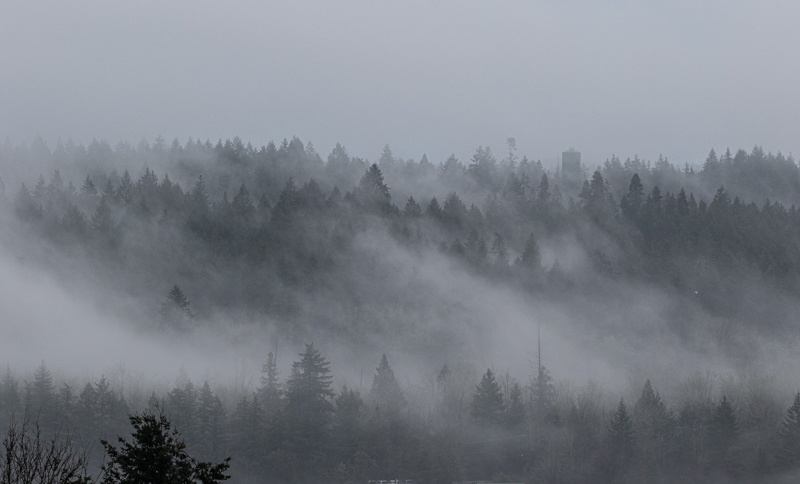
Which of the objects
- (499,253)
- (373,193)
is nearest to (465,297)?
(499,253)

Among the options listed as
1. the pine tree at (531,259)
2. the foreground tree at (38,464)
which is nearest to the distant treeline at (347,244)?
the pine tree at (531,259)

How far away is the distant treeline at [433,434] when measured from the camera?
101375mm

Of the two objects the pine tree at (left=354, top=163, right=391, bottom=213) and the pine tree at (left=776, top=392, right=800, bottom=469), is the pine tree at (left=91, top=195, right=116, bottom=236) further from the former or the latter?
the pine tree at (left=776, top=392, right=800, bottom=469)

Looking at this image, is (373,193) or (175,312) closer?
(175,312)

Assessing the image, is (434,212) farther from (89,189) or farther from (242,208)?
(89,189)

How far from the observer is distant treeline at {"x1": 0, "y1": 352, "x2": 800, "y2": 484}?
101375 mm

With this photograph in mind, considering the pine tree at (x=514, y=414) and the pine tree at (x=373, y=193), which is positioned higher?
the pine tree at (x=373, y=193)

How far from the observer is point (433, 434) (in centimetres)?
11188

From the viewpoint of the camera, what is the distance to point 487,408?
373 feet

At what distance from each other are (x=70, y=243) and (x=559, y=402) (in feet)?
293

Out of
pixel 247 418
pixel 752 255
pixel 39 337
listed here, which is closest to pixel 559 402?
pixel 247 418

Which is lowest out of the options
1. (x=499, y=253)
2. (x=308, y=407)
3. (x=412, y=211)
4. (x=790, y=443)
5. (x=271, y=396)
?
(x=790, y=443)

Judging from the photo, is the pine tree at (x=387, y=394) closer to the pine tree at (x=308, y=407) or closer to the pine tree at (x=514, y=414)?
the pine tree at (x=308, y=407)

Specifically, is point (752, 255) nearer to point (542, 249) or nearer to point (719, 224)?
point (719, 224)
